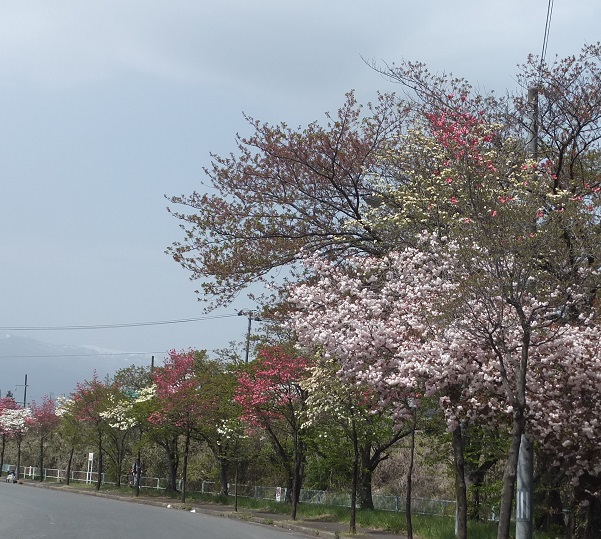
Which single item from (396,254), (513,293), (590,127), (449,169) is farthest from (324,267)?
(590,127)

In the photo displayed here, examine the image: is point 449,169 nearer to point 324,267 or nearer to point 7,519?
point 324,267

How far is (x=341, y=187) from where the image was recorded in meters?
19.1

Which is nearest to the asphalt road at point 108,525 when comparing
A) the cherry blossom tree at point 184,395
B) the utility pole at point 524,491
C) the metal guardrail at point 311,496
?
the metal guardrail at point 311,496

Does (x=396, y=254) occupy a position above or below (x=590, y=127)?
below

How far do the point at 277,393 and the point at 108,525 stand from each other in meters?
7.61

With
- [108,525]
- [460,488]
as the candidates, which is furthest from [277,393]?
[460,488]

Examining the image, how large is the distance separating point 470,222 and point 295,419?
15.8 m

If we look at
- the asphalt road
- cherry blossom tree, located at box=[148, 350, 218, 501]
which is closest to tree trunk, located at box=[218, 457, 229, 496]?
cherry blossom tree, located at box=[148, 350, 218, 501]

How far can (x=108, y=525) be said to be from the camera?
21875 millimetres

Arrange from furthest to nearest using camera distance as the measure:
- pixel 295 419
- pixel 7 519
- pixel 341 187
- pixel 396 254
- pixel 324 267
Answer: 1. pixel 295 419
2. pixel 7 519
3. pixel 341 187
4. pixel 324 267
5. pixel 396 254

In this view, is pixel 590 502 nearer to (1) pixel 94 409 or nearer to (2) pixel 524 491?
(2) pixel 524 491

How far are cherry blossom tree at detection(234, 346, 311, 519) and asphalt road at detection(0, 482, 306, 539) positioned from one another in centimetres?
351

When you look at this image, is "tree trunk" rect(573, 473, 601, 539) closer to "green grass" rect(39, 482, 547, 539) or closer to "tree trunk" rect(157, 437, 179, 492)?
"green grass" rect(39, 482, 547, 539)

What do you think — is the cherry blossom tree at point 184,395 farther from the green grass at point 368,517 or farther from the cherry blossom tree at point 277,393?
the cherry blossom tree at point 277,393
